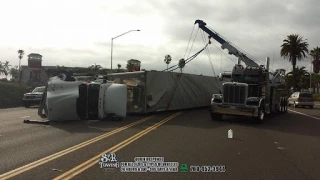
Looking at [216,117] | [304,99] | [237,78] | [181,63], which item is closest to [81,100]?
[216,117]

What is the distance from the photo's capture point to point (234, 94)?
17.0 meters

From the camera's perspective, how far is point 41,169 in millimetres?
6766

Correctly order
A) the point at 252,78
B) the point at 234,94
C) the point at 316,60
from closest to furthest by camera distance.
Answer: the point at 234,94 → the point at 252,78 → the point at 316,60

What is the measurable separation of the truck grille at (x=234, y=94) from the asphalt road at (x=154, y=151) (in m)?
3.59

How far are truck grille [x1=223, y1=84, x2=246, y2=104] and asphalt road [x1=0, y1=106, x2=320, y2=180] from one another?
11.8 feet

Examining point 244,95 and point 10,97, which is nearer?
point 244,95

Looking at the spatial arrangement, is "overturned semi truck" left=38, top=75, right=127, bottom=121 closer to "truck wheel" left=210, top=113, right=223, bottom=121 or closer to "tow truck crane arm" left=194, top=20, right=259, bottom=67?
"truck wheel" left=210, top=113, right=223, bottom=121

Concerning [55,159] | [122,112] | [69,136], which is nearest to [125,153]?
[55,159]

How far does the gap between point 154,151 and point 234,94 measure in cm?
936

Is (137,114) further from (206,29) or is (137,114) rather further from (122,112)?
(206,29)

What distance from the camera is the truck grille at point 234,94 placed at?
1689 cm

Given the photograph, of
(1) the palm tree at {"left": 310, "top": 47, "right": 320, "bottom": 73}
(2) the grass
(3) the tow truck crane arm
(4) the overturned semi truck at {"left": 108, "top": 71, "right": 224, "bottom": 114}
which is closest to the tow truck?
(4) the overturned semi truck at {"left": 108, "top": 71, "right": 224, "bottom": 114}

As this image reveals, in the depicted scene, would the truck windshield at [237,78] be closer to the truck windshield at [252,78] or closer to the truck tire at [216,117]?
the truck windshield at [252,78]

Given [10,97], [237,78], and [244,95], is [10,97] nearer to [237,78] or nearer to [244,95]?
[237,78]
